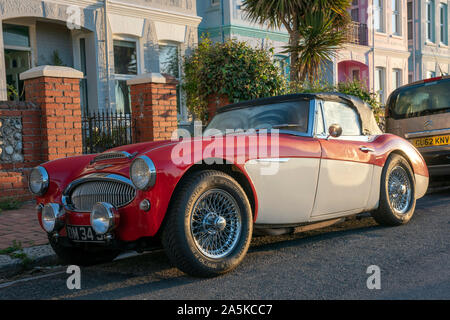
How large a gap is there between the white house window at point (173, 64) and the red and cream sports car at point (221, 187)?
951cm

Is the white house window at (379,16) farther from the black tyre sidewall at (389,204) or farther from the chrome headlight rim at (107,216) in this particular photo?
the chrome headlight rim at (107,216)

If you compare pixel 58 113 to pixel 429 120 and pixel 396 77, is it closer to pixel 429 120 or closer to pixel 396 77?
pixel 429 120

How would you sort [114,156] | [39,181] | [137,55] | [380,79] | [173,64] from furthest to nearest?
[380,79] < [173,64] < [137,55] < [39,181] < [114,156]

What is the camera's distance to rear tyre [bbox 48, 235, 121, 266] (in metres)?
4.35

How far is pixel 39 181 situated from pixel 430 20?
1015 inches

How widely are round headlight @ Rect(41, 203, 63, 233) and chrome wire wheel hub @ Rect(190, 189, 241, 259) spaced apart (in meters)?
1.08

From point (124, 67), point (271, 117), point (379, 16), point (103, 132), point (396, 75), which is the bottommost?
point (103, 132)

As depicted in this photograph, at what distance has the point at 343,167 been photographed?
191 inches

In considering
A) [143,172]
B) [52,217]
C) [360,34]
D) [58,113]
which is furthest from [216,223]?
[360,34]

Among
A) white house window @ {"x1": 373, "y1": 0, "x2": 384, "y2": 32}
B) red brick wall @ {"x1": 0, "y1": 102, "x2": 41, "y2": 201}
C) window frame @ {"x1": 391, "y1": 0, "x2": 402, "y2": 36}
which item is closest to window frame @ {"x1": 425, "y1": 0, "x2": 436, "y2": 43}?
window frame @ {"x1": 391, "y1": 0, "x2": 402, "y2": 36}

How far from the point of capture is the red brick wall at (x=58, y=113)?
7.80 m

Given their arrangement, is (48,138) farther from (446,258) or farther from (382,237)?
(446,258)
